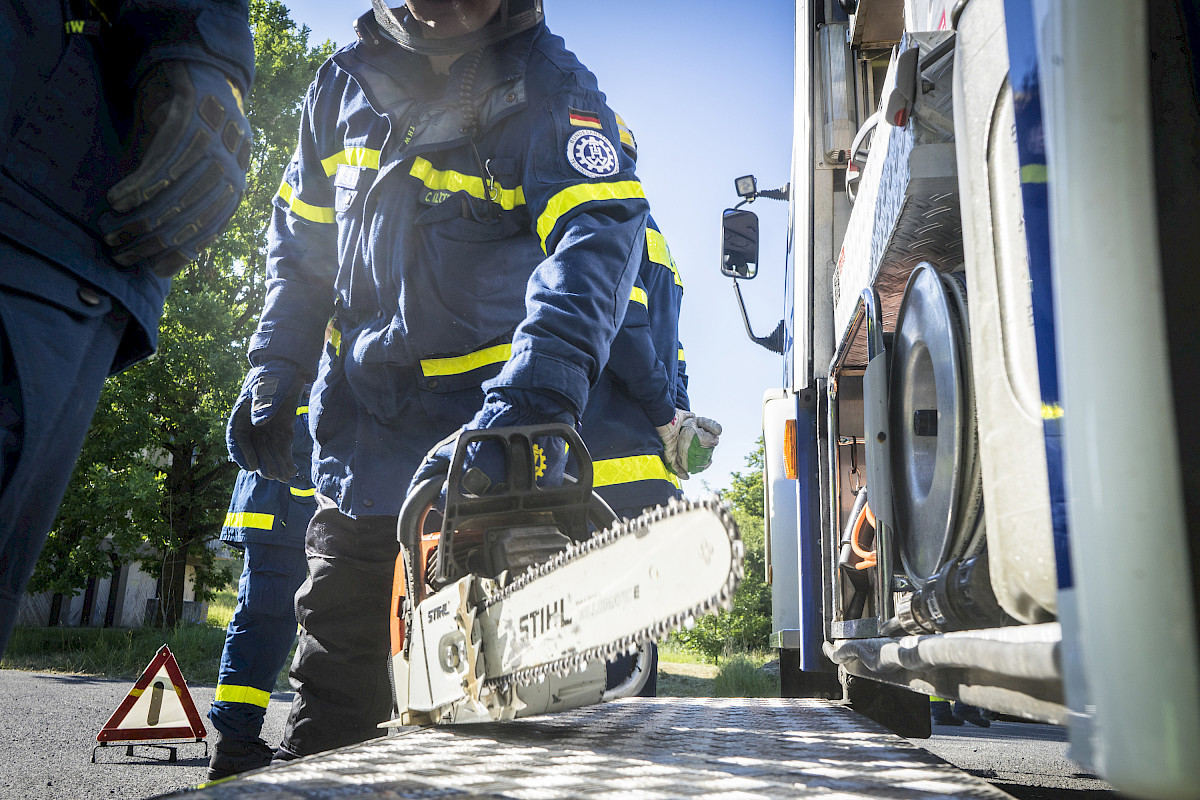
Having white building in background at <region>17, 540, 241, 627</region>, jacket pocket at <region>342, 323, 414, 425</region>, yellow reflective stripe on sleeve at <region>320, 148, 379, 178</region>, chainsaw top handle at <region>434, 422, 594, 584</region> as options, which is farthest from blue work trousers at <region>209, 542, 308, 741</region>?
white building in background at <region>17, 540, 241, 627</region>

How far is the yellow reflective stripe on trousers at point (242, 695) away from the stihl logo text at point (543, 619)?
2.36 m

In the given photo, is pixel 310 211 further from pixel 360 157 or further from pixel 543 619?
pixel 543 619

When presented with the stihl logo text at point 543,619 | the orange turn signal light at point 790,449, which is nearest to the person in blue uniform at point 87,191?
the stihl logo text at point 543,619

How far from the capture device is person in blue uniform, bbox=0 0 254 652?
173cm

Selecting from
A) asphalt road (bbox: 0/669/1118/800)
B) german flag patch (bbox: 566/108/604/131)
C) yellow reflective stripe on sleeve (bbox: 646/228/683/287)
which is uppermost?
yellow reflective stripe on sleeve (bbox: 646/228/683/287)

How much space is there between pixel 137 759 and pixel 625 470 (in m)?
3.20

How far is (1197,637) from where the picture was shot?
2.36ft

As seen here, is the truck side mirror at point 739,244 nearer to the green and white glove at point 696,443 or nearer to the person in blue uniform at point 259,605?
the green and white glove at point 696,443

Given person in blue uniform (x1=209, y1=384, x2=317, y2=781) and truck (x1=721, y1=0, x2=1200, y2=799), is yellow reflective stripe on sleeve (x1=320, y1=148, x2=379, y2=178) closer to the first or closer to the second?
person in blue uniform (x1=209, y1=384, x2=317, y2=781)

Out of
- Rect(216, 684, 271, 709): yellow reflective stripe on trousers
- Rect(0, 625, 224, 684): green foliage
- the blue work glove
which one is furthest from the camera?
Rect(0, 625, 224, 684): green foliage

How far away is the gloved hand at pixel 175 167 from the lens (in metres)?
1.88

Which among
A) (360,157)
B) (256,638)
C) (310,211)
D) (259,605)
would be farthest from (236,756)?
(360,157)

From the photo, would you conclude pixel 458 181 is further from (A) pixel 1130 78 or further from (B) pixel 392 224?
(A) pixel 1130 78

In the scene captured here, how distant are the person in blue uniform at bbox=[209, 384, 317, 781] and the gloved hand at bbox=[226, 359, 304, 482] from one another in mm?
222
